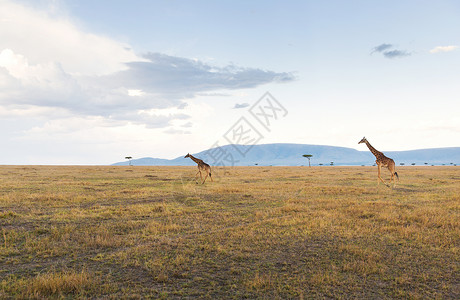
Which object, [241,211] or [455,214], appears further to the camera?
[241,211]

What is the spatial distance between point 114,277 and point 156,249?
225 cm

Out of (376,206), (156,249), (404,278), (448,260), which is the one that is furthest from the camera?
Answer: (376,206)

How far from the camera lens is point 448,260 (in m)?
8.86

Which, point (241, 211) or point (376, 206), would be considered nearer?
point (241, 211)

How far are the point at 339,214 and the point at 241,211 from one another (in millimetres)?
5044

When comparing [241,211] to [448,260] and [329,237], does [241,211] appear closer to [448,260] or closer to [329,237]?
[329,237]

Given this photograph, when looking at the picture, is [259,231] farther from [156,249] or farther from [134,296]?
[134,296]

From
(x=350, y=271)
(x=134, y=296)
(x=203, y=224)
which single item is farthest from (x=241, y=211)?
(x=134, y=296)

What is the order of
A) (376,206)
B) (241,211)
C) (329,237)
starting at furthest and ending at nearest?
(376,206)
(241,211)
(329,237)

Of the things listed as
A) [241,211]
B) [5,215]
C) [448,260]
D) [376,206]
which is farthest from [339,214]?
[5,215]

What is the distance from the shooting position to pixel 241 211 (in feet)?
53.3

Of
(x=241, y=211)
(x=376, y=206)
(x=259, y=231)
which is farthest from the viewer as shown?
(x=376, y=206)

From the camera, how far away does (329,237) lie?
36.7 feet

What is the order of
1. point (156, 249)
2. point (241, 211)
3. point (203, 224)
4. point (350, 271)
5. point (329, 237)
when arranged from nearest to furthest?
1. point (350, 271)
2. point (156, 249)
3. point (329, 237)
4. point (203, 224)
5. point (241, 211)
